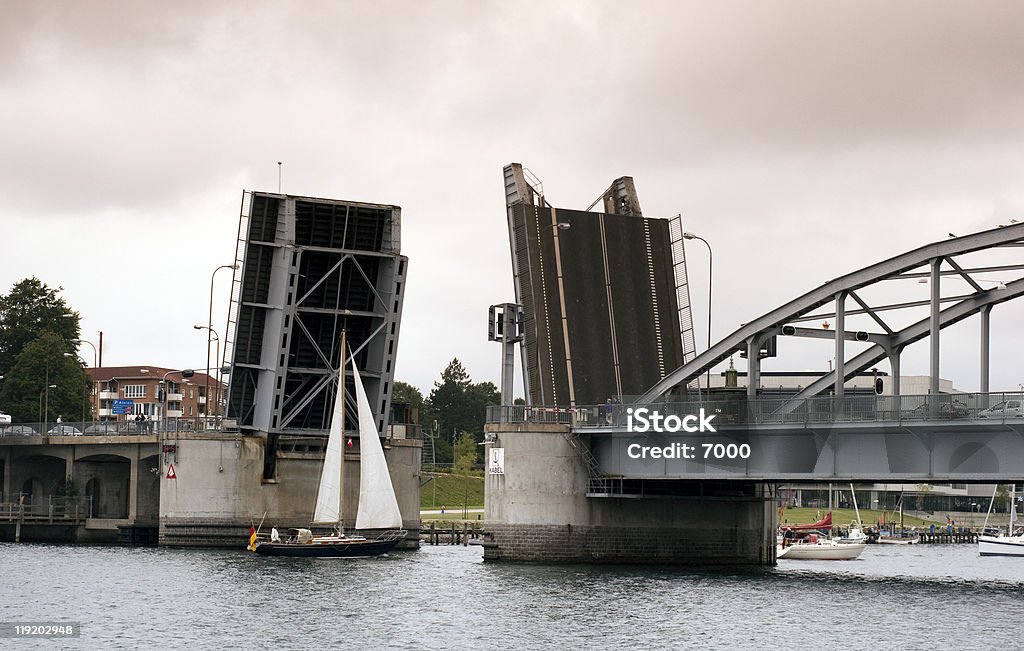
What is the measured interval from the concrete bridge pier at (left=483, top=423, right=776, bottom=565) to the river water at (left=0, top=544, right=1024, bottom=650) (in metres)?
0.93

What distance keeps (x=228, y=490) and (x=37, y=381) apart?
3639cm

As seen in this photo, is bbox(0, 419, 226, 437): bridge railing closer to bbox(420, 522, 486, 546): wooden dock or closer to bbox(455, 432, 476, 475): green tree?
bbox(420, 522, 486, 546): wooden dock

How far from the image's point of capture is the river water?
3384 cm

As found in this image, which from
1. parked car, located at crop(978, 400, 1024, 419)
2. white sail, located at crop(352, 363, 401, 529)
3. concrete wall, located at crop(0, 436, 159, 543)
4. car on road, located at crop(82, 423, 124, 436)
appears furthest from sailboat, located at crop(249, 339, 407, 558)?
parked car, located at crop(978, 400, 1024, 419)

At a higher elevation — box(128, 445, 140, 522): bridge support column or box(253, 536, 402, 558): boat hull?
box(128, 445, 140, 522): bridge support column

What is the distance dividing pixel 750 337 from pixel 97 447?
108 ft

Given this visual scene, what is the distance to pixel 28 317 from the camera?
101m

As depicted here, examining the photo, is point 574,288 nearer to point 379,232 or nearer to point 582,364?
point 582,364

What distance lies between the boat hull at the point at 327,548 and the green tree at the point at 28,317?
46.5 m

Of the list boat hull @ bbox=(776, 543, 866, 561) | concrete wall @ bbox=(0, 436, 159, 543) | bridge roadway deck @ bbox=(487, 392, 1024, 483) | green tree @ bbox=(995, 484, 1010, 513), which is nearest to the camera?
bridge roadway deck @ bbox=(487, 392, 1024, 483)

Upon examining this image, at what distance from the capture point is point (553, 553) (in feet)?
168

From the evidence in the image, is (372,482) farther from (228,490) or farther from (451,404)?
(451,404)

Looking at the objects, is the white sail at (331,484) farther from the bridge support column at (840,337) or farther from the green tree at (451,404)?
the green tree at (451,404)

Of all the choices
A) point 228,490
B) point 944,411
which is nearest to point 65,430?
point 228,490
